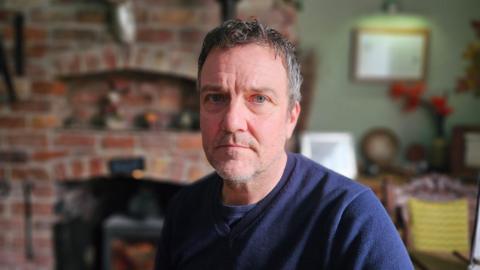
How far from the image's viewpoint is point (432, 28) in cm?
Result: 337

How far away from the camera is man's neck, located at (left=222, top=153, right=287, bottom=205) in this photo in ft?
→ 3.22

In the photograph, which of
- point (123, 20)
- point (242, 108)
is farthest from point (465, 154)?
point (242, 108)

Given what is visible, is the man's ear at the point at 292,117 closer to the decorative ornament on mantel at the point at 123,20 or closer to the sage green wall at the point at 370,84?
the decorative ornament on mantel at the point at 123,20

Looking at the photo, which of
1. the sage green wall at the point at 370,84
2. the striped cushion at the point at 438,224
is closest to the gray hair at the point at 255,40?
the striped cushion at the point at 438,224

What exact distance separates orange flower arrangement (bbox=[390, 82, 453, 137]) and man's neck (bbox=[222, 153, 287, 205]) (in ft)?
8.59

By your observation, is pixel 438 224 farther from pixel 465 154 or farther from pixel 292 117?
pixel 465 154

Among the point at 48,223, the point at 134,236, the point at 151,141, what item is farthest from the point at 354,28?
the point at 48,223

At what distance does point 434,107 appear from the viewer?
133 inches

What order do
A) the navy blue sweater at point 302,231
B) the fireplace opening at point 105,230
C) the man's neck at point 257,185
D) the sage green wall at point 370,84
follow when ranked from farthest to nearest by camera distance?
the sage green wall at point 370,84 → the fireplace opening at point 105,230 → the man's neck at point 257,185 → the navy blue sweater at point 302,231

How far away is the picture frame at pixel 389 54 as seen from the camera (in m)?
3.37

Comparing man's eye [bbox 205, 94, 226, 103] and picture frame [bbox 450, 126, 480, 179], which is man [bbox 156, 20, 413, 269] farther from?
picture frame [bbox 450, 126, 480, 179]

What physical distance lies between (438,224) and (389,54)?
5.80 feet

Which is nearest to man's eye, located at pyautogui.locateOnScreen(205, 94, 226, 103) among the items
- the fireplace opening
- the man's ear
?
the man's ear

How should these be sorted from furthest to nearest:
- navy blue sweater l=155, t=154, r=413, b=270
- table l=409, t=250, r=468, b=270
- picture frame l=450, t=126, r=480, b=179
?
picture frame l=450, t=126, r=480, b=179 < table l=409, t=250, r=468, b=270 < navy blue sweater l=155, t=154, r=413, b=270
